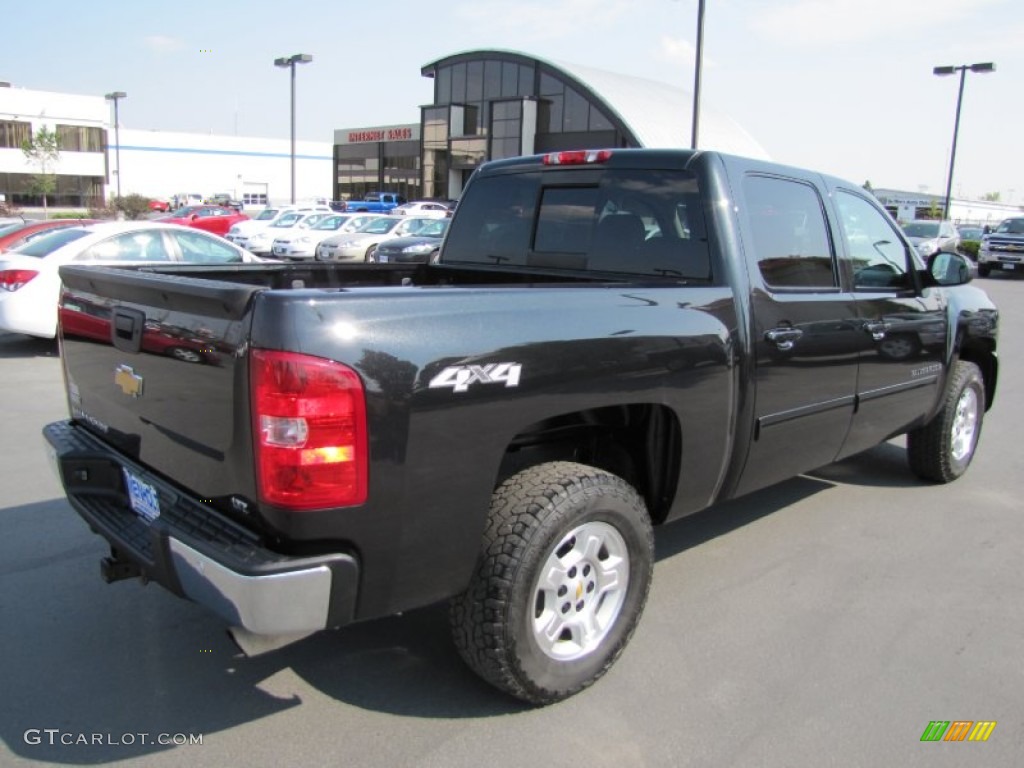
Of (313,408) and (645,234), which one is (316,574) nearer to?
(313,408)

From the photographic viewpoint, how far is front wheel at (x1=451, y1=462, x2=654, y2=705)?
8.82ft

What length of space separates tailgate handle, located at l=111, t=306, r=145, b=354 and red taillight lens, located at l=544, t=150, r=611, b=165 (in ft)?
7.33

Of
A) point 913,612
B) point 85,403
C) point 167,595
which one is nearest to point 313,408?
point 85,403

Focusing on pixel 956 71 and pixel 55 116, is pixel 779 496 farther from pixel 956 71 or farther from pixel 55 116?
pixel 55 116

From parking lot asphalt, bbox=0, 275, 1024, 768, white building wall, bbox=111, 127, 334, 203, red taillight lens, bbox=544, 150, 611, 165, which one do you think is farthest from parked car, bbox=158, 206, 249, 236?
white building wall, bbox=111, 127, 334, 203

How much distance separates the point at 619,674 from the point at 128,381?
2.12m

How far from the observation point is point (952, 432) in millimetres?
5543

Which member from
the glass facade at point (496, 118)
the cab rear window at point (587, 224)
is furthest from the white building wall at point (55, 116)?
the cab rear window at point (587, 224)

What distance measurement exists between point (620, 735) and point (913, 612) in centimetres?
177

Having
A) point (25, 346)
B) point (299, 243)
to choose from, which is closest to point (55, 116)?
point (299, 243)

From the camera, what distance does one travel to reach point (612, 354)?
2932mm

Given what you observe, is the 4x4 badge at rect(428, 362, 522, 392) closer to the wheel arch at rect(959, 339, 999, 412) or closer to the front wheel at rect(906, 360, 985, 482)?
the front wheel at rect(906, 360, 985, 482)

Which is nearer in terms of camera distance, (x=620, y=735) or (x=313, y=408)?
(x=313, y=408)

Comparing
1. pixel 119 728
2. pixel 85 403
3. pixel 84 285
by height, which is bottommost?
pixel 119 728
